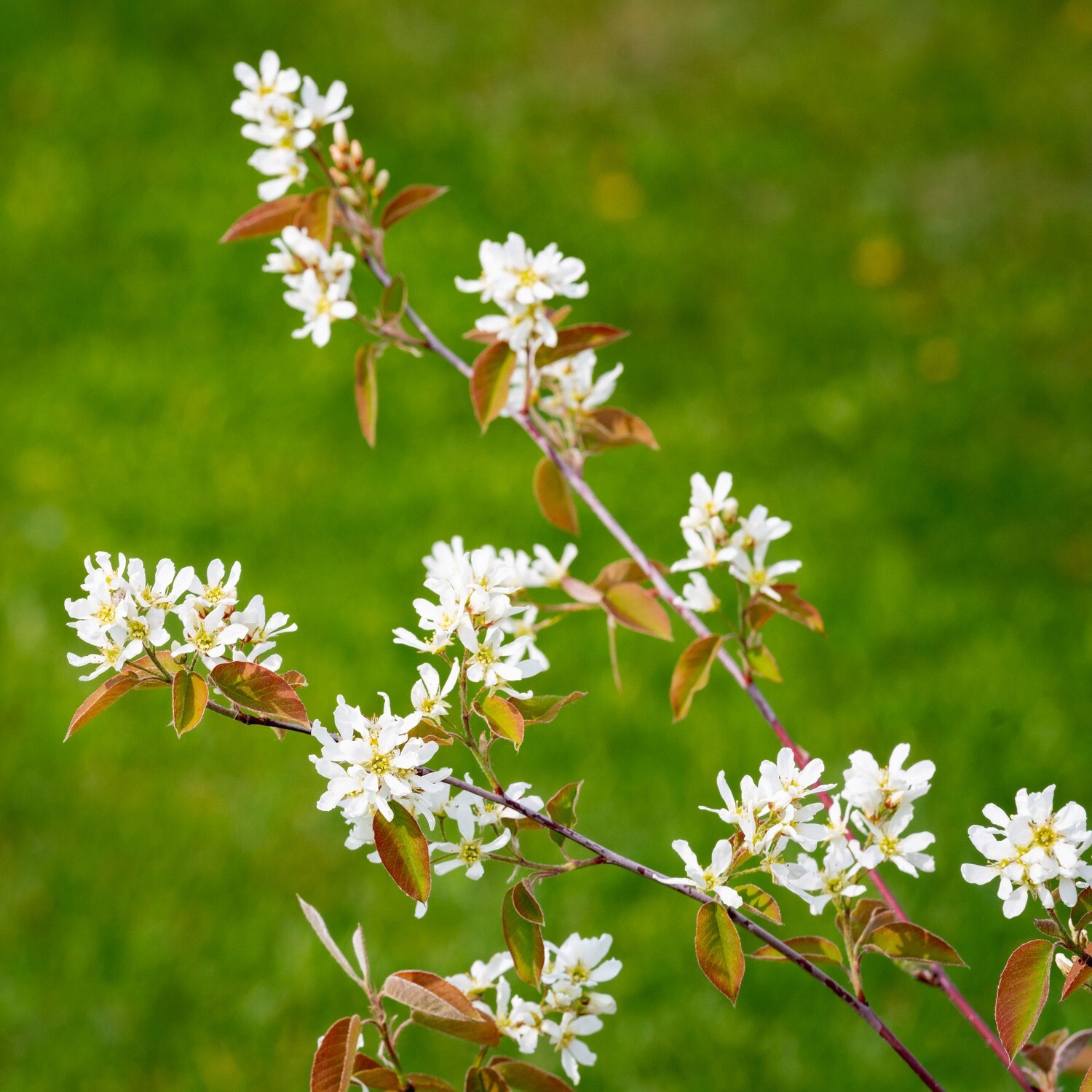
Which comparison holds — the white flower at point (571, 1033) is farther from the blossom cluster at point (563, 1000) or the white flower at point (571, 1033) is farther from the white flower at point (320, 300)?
the white flower at point (320, 300)

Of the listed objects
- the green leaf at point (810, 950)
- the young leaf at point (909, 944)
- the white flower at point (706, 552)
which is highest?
the white flower at point (706, 552)

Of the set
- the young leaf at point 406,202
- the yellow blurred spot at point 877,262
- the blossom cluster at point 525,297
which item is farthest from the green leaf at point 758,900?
the yellow blurred spot at point 877,262

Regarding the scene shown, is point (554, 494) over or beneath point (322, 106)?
beneath

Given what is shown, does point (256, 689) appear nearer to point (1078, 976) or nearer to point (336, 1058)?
point (336, 1058)

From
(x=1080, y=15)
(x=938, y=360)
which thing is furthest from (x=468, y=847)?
(x=1080, y=15)

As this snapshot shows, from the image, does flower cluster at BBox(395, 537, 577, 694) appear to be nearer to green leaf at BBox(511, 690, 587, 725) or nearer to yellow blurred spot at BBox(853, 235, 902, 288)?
green leaf at BBox(511, 690, 587, 725)

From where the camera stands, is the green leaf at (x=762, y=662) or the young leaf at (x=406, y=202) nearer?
the green leaf at (x=762, y=662)
